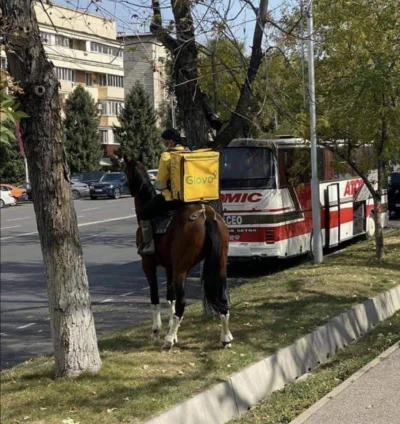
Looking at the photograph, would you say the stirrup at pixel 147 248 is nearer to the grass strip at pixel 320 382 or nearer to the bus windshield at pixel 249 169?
the grass strip at pixel 320 382

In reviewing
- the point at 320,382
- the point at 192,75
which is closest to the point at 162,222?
the point at 320,382

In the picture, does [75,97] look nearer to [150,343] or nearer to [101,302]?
[101,302]

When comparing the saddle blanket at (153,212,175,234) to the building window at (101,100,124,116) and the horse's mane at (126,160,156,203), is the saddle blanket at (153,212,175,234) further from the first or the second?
the building window at (101,100,124,116)

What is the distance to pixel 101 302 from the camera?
14750mm

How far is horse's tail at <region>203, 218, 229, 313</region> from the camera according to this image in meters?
7.88

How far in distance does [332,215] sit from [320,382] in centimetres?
1230

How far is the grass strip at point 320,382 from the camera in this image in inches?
262

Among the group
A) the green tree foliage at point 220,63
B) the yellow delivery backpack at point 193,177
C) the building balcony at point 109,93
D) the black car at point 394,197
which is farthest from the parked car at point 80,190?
the yellow delivery backpack at point 193,177

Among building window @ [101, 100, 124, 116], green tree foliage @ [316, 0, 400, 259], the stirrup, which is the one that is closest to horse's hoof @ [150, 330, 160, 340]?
the stirrup

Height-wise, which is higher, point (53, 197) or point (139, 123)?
point (139, 123)

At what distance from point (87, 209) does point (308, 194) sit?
25.3 m

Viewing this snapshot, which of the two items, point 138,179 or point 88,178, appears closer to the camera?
point 138,179

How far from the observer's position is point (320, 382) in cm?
764

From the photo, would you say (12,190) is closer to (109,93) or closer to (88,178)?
(88,178)
